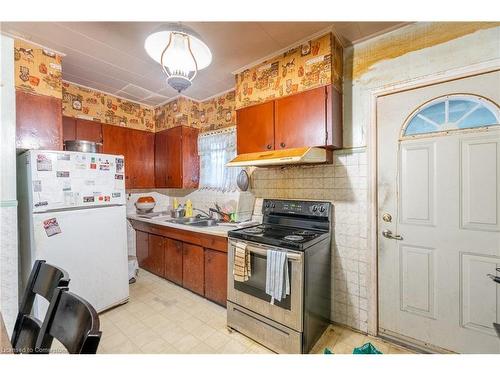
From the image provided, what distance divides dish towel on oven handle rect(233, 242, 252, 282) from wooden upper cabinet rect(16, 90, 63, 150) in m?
1.95

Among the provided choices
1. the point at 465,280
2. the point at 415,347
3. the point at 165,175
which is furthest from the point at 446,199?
the point at 165,175

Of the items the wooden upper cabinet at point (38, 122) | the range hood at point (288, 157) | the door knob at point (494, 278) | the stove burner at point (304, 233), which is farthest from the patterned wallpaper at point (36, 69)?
the door knob at point (494, 278)

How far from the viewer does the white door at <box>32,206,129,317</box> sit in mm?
1846

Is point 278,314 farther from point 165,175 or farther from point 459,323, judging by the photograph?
point 165,175

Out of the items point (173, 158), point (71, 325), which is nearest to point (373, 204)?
point (71, 325)

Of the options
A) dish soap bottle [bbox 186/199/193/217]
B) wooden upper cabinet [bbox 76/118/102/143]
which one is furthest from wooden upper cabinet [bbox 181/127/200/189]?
wooden upper cabinet [bbox 76/118/102/143]

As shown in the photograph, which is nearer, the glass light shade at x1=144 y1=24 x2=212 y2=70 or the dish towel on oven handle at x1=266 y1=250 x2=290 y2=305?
the glass light shade at x1=144 y1=24 x2=212 y2=70

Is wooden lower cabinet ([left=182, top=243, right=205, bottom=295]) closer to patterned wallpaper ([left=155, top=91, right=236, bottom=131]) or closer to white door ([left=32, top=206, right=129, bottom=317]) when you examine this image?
white door ([left=32, top=206, right=129, bottom=317])

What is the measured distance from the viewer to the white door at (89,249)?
185 cm

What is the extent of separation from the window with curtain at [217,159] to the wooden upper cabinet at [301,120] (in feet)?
3.06

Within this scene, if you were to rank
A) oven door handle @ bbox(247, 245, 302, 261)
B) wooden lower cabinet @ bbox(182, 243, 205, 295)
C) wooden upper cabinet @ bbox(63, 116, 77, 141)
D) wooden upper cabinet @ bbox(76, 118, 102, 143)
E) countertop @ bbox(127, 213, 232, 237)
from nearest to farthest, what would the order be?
1. oven door handle @ bbox(247, 245, 302, 261)
2. countertop @ bbox(127, 213, 232, 237)
3. wooden lower cabinet @ bbox(182, 243, 205, 295)
4. wooden upper cabinet @ bbox(63, 116, 77, 141)
5. wooden upper cabinet @ bbox(76, 118, 102, 143)

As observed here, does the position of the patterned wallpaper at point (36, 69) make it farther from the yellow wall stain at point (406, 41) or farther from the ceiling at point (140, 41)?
the yellow wall stain at point (406, 41)

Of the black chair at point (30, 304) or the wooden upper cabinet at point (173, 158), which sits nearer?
the black chair at point (30, 304)
